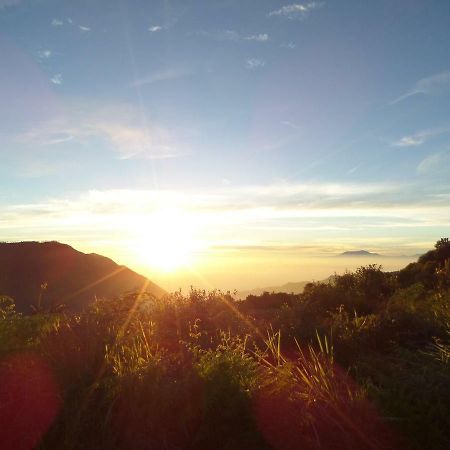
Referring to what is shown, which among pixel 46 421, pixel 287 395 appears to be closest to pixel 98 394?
pixel 46 421

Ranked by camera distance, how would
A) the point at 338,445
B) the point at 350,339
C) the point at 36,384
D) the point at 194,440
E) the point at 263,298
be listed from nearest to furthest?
the point at 338,445 < the point at 194,440 < the point at 36,384 < the point at 350,339 < the point at 263,298

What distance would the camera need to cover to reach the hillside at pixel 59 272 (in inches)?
1398

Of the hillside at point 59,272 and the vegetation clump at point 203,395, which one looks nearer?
the vegetation clump at point 203,395

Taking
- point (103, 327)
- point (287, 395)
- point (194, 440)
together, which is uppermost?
point (103, 327)

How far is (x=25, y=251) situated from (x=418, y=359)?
42.5m

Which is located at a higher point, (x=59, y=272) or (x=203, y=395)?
(x=59, y=272)

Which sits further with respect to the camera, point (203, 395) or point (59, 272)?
point (59, 272)

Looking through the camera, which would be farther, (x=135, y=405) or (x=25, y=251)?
(x=25, y=251)

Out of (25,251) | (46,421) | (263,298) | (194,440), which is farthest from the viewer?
(25,251)

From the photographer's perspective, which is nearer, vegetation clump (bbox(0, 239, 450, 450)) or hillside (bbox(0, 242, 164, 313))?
vegetation clump (bbox(0, 239, 450, 450))

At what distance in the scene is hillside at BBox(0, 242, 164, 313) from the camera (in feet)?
116

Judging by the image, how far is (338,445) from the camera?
4.16m

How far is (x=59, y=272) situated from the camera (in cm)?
4147

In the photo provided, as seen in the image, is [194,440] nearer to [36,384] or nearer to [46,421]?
[46,421]
